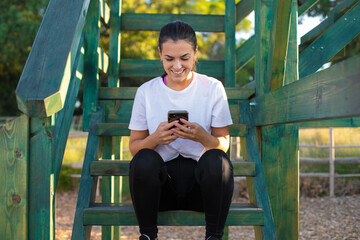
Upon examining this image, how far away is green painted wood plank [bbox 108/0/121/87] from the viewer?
3.34 metres

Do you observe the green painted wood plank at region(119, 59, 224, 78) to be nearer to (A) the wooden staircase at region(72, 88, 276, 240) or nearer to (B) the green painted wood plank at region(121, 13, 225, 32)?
(B) the green painted wood plank at region(121, 13, 225, 32)

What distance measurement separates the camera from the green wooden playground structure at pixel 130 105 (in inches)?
57.7

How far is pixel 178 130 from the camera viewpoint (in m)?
1.71

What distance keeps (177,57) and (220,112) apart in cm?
33

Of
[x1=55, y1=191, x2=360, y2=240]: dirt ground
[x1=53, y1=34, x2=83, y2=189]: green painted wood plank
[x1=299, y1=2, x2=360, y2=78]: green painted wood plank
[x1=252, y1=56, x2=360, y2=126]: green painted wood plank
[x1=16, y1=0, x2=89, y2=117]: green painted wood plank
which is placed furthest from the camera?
[x1=55, y1=191, x2=360, y2=240]: dirt ground

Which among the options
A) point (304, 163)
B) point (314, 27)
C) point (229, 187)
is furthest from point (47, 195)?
A: point (304, 163)

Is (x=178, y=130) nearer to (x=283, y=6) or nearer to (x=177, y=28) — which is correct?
(x=177, y=28)

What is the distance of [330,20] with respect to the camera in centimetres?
313

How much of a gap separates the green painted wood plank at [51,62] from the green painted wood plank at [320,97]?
3.13ft

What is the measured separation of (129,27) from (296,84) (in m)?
2.21

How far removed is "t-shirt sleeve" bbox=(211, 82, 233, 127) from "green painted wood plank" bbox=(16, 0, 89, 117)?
2.27 feet

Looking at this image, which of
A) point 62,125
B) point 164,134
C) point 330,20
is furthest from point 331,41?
point 62,125

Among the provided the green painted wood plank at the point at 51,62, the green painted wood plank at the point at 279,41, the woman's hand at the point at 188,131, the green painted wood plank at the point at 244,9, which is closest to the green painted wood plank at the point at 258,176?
the green painted wood plank at the point at 279,41

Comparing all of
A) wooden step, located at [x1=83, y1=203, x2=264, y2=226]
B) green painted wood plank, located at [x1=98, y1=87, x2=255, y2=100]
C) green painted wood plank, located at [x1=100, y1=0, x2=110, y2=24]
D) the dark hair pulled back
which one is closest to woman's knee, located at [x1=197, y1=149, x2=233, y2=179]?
wooden step, located at [x1=83, y1=203, x2=264, y2=226]
